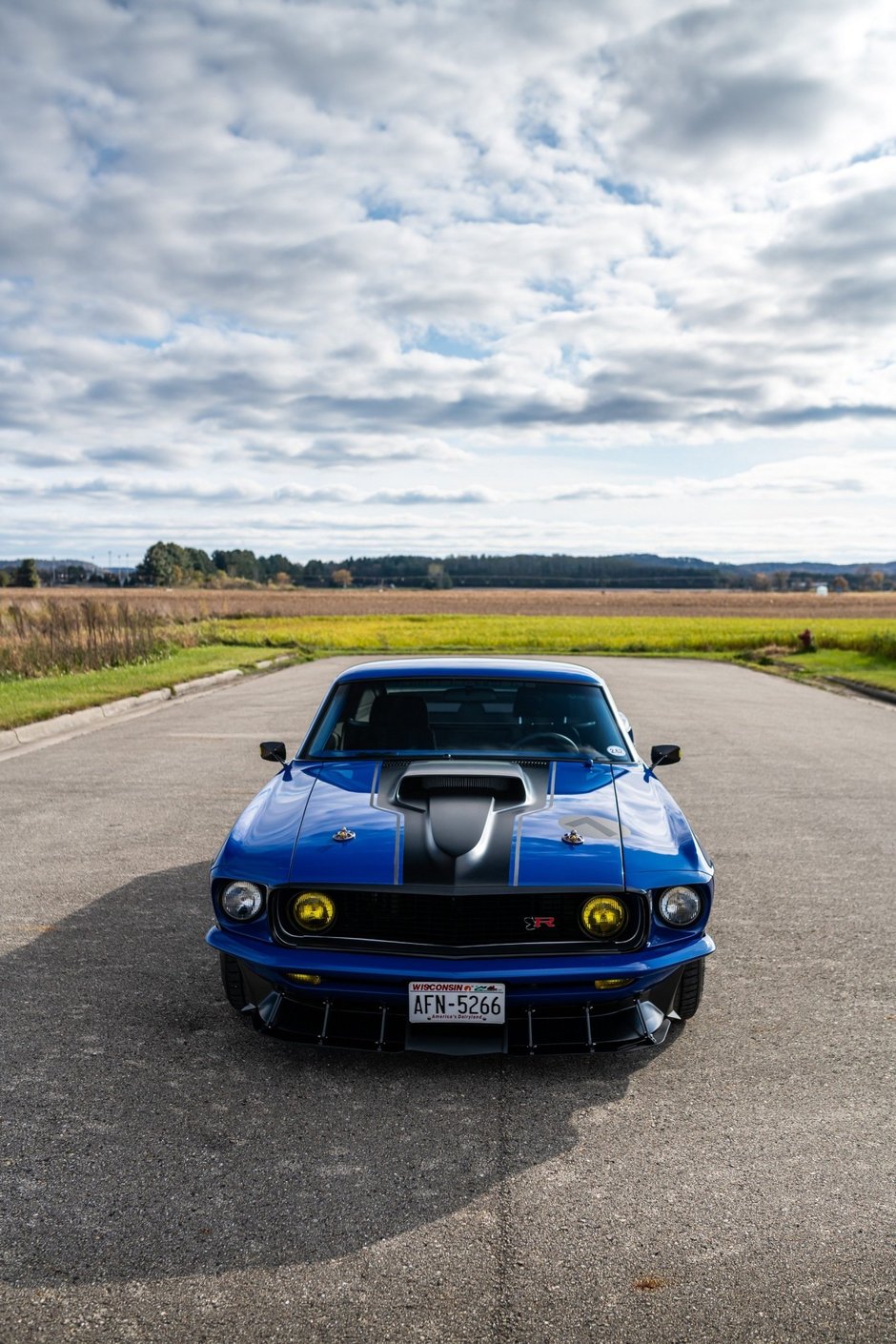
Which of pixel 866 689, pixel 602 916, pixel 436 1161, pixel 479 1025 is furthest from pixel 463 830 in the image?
pixel 866 689

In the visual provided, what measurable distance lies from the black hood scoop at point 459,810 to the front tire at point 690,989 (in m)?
0.79

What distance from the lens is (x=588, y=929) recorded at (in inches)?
151

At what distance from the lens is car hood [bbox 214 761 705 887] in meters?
3.87

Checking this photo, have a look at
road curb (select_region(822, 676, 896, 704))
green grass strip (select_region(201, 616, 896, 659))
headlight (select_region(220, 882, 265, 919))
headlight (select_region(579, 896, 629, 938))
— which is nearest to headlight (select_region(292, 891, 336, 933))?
headlight (select_region(220, 882, 265, 919))

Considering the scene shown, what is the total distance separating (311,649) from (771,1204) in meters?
31.9

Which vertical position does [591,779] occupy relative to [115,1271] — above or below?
above

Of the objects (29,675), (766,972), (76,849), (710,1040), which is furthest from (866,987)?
(29,675)

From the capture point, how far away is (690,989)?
13.3 ft

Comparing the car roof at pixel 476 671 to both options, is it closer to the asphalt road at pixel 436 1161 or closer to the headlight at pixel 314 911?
the asphalt road at pixel 436 1161

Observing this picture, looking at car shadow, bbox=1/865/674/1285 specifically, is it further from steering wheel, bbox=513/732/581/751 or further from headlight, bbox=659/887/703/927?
steering wheel, bbox=513/732/581/751

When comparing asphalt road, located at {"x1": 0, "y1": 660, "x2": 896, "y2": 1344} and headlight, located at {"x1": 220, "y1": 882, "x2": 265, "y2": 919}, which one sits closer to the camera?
asphalt road, located at {"x1": 0, "y1": 660, "x2": 896, "y2": 1344}

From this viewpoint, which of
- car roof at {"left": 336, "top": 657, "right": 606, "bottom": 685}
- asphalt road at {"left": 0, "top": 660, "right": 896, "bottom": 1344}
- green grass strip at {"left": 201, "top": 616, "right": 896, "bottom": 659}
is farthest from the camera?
green grass strip at {"left": 201, "top": 616, "right": 896, "bottom": 659}

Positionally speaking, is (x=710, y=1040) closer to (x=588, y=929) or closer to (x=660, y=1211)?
(x=588, y=929)

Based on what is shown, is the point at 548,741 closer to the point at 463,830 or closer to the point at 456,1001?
the point at 463,830
